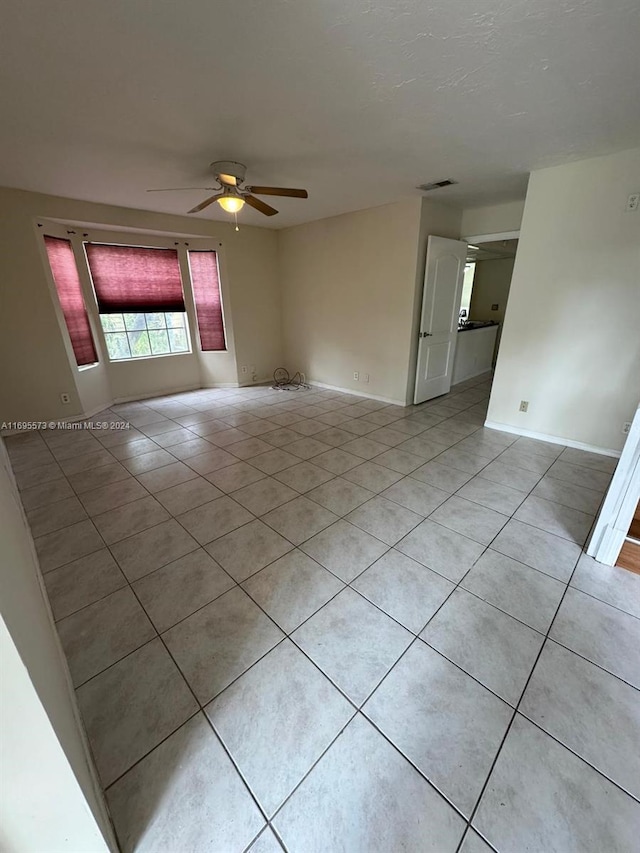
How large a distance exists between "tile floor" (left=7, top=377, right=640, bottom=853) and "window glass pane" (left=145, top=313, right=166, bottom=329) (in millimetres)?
2732

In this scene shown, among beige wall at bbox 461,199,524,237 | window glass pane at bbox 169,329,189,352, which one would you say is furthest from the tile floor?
beige wall at bbox 461,199,524,237

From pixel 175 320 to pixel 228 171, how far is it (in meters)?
2.94

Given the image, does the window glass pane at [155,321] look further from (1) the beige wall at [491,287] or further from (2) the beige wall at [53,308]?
(1) the beige wall at [491,287]

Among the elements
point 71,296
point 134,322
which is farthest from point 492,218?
point 71,296

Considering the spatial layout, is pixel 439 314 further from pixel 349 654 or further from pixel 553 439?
pixel 349 654

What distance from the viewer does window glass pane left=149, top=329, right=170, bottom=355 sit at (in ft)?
16.5

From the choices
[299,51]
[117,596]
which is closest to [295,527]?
[117,596]

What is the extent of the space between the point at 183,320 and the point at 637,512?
5.54 m

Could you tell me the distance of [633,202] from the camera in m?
2.64

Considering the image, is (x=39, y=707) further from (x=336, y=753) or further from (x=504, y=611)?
(x=504, y=611)

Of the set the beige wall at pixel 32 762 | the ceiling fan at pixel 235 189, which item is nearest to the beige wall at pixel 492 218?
the ceiling fan at pixel 235 189

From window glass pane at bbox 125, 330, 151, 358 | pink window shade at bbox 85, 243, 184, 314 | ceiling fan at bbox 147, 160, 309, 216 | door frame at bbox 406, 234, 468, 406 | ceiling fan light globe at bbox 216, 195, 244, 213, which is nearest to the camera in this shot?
ceiling fan at bbox 147, 160, 309, 216

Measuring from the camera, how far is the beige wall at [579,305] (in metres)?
Answer: 2.75

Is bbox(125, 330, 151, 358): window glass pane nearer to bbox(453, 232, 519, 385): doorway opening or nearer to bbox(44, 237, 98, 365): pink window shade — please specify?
bbox(44, 237, 98, 365): pink window shade
